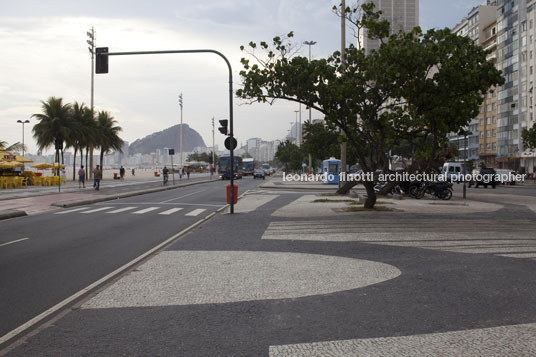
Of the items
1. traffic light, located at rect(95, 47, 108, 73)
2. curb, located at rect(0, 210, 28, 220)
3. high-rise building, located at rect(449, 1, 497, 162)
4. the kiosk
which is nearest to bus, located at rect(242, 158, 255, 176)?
high-rise building, located at rect(449, 1, 497, 162)

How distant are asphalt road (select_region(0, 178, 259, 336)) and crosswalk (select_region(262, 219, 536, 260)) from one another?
3.25 meters

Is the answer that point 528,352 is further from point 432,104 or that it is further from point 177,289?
point 432,104

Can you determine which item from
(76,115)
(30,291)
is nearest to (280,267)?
(30,291)

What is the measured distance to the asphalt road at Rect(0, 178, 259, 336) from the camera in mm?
6066

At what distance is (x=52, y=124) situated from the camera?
171 feet

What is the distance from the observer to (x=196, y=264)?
8.01 metres

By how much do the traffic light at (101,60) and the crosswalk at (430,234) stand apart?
8.47m

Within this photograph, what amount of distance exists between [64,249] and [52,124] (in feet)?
155

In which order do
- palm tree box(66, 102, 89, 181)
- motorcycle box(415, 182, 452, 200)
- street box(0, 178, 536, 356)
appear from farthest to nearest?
palm tree box(66, 102, 89, 181) < motorcycle box(415, 182, 452, 200) < street box(0, 178, 536, 356)

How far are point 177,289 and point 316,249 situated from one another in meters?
3.88

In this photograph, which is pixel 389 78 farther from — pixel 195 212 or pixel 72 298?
pixel 72 298

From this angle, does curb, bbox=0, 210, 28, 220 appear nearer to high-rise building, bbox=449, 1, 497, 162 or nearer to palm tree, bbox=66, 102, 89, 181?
palm tree, bbox=66, 102, 89, 181

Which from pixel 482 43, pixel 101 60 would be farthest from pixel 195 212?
pixel 482 43

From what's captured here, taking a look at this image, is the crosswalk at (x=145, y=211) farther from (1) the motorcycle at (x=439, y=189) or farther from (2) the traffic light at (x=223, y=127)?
(1) the motorcycle at (x=439, y=189)
